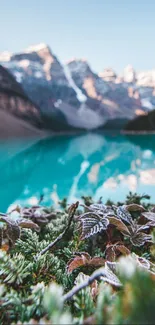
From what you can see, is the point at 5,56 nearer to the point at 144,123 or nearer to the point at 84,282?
the point at 144,123

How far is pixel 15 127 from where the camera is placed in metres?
73.6

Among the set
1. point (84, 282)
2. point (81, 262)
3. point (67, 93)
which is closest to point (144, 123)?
point (81, 262)

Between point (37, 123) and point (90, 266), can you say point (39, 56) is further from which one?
point (90, 266)

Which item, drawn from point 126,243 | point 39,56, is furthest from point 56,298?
point 39,56

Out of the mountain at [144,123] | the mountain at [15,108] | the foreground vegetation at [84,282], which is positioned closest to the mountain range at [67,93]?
the mountain at [15,108]

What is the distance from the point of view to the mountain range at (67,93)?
261 feet

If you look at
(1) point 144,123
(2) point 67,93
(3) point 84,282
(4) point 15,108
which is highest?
(2) point 67,93

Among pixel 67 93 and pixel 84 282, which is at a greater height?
pixel 67 93

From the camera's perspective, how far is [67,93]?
119 m

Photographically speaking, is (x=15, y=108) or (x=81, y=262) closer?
(x=81, y=262)

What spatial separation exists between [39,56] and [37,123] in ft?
188

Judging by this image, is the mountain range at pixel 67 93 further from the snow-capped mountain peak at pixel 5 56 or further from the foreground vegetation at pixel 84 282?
the foreground vegetation at pixel 84 282

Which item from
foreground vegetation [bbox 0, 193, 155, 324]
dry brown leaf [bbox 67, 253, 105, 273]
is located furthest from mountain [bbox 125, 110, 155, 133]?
dry brown leaf [bbox 67, 253, 105, 273]

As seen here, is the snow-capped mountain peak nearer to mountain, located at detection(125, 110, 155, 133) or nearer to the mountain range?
the mountain range
